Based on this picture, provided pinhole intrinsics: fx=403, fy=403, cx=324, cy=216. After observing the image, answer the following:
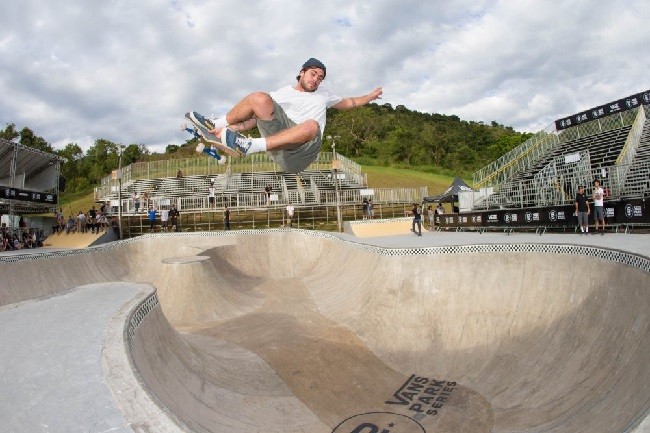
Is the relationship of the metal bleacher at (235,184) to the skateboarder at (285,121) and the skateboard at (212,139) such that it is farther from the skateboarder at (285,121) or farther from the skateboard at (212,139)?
the skateboard at (212,139)

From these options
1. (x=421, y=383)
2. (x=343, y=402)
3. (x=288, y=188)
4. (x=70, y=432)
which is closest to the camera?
(x=70, y=432)

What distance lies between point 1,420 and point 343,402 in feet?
16.2

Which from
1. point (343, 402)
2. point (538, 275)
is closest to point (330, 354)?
point (343, 402)

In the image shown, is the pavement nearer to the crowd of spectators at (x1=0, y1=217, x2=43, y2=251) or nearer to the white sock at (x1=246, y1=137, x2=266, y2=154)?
the white sock at (x1=246, y1=137, x2=266, y2=154)

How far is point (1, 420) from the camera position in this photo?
2.58m

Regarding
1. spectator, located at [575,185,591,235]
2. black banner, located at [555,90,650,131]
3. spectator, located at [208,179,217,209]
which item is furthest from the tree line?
spectator, located at [575,185,591,235]

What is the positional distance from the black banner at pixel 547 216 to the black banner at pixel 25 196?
21.5m

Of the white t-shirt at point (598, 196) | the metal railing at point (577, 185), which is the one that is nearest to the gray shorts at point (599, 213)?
the white t-shirt at point (598, 196)

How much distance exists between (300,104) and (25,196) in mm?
21700

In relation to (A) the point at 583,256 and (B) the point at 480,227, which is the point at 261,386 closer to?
(A) the point at 583,256

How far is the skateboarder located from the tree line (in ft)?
176

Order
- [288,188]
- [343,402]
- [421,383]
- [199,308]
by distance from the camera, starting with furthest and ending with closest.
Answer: [288,188]
[199,308]
[421,383]
[343,402]

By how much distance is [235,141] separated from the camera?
512 cm

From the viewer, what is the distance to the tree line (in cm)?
6237
